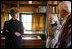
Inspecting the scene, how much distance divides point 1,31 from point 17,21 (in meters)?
0.12

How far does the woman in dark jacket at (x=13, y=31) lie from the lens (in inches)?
29.7

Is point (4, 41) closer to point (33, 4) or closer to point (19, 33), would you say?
point (19, 33)

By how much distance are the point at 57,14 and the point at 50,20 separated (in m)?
0.06

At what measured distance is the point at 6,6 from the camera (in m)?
0.76

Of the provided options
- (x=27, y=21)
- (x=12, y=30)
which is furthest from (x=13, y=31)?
(x=27, y=21)

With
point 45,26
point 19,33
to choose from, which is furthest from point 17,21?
point 45,26

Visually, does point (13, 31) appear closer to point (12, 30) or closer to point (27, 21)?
point (12, 30)

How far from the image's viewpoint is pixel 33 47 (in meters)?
0.75

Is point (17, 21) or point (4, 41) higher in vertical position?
point (17, 21)

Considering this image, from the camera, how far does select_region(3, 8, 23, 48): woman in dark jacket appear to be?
2.47 ft

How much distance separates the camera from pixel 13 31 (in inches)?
30.0

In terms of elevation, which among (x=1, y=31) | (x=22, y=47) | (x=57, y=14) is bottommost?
(x=22, y=47)

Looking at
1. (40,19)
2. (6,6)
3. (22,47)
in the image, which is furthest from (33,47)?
(6,6)

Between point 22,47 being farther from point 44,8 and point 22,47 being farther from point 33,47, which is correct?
point 44,8
